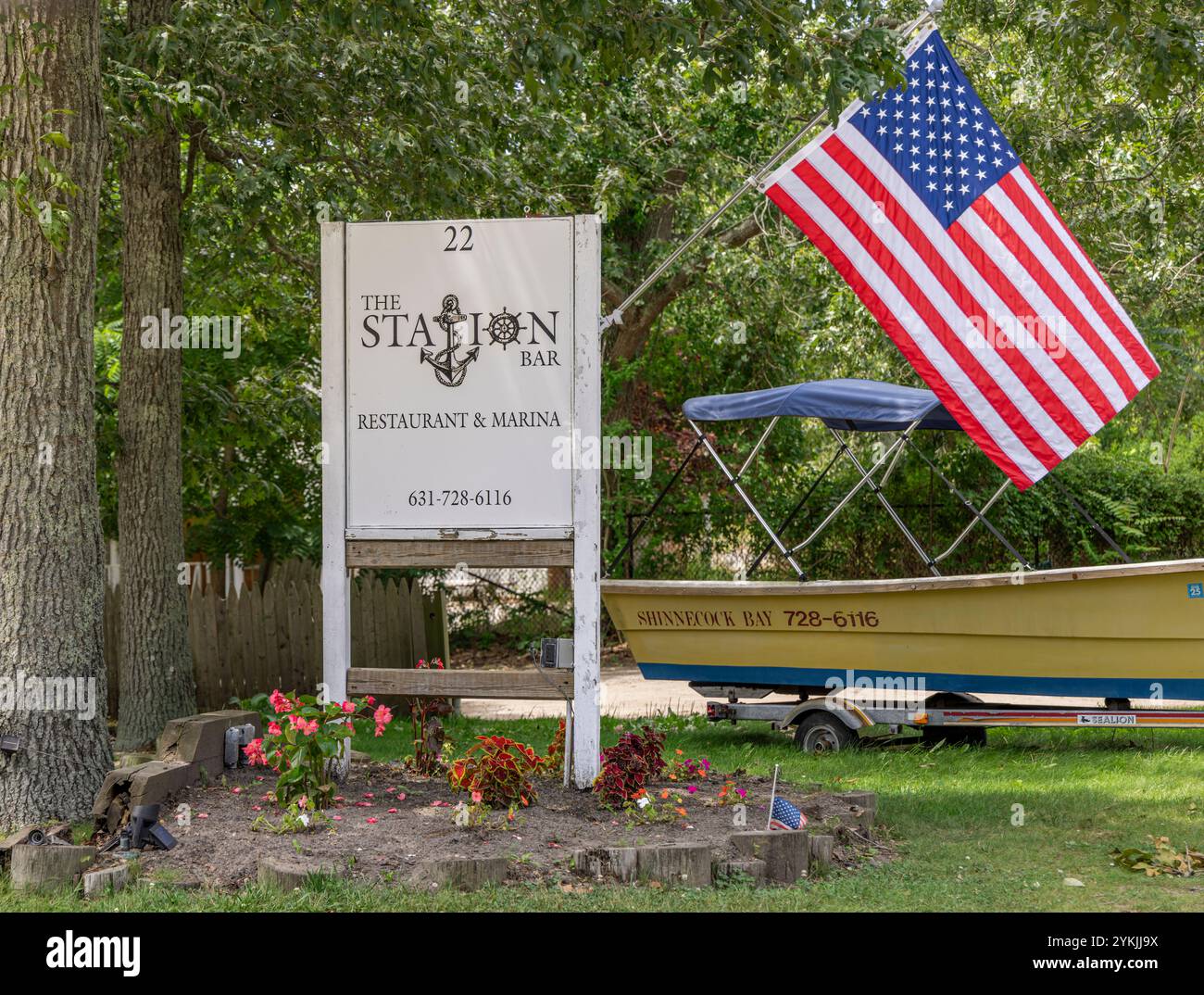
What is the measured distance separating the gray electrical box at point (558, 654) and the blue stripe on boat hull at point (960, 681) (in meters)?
3.81

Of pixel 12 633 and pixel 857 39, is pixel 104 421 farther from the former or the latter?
pixel 857 39

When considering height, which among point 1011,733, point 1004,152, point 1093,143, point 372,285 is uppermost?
point 1093,143

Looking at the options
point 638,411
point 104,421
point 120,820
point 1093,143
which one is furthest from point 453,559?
point 638,411

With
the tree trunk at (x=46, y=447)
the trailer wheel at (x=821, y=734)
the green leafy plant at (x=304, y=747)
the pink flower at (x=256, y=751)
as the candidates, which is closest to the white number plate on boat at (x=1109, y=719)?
the trailer wheel at (x=821, y=734)

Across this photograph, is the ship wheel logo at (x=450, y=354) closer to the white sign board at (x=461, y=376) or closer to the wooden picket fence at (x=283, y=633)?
the white sign board at (x=461, y=376)

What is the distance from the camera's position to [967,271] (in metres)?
8.75

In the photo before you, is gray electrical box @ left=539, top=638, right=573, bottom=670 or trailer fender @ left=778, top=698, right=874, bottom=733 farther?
trailer fender @ left=778, top=698, right=874, bottom=733

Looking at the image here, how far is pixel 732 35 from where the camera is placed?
825 cm

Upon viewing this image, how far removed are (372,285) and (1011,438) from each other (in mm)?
4351

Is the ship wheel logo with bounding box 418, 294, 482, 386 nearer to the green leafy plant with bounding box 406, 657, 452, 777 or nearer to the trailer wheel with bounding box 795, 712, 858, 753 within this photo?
the green leafy plant with bounding box 406, 657, 452, 777

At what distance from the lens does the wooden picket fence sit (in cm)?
1213

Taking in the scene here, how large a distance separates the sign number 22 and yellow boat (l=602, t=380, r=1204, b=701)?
360cm

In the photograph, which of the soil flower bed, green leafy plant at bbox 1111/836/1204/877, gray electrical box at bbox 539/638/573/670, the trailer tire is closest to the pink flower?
the soil flower bed

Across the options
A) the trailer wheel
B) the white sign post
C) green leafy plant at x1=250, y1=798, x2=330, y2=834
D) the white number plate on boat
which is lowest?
the trailer wheel
